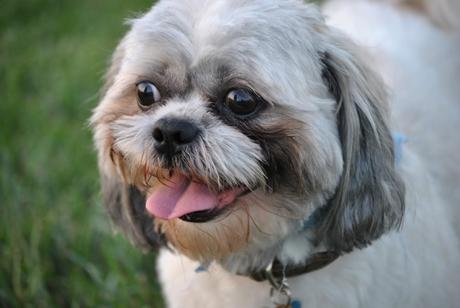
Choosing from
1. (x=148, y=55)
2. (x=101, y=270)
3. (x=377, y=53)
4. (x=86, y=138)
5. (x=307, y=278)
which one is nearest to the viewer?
(x=148, y=55)

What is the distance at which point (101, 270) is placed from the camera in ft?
12.3

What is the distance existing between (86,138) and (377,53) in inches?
91.4

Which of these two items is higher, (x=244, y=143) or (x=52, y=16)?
(x=244, y=143)

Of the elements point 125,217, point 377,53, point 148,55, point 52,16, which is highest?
point 148,55

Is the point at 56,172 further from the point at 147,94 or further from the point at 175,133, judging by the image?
the point at 175,133

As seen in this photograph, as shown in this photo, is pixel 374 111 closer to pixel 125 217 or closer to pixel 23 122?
pixel 125 217

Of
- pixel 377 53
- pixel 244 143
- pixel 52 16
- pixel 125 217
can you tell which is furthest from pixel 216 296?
pixel 52 16

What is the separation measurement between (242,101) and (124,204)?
0.89 metres

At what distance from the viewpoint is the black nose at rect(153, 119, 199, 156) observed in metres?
2.23

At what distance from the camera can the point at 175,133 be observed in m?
2.24

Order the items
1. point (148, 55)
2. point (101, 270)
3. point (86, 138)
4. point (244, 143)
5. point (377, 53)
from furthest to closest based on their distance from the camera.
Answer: point (86, 138), point (101, 270), point (377, 53), point (148, 55), point (244, 143)

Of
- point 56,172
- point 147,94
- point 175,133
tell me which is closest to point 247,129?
point 175,133

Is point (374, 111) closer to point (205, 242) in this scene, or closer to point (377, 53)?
point (205, 242)

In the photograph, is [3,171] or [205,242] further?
[3,171]
